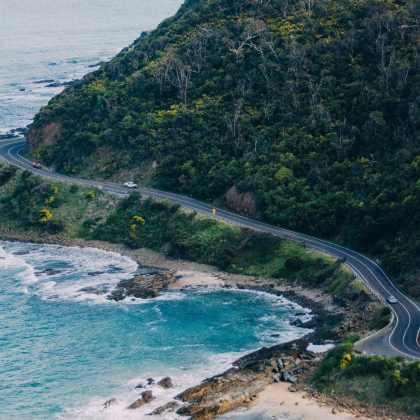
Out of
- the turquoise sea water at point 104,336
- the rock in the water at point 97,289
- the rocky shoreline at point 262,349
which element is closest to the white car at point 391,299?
the rocky shoreline at point 262,349

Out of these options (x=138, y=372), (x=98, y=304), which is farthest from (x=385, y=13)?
(x=138, y=372)

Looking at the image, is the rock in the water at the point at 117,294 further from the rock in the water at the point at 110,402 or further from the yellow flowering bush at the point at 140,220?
the rock in the water at the point at 110,402

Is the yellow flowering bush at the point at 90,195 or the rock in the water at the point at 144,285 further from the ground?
the yellow flowering bush at the point at 90,195

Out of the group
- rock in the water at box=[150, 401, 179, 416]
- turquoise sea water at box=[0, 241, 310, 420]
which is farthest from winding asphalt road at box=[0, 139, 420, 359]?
rock in the water at box=[150, 401, 179, 416]

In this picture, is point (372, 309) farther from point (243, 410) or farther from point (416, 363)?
point (243, 410)

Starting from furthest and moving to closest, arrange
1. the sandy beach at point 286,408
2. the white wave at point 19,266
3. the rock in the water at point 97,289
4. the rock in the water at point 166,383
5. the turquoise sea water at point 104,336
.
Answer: the white wave at point 19,266
the rock in the water at point 97,289
the rock in the water at point 166,383
the turquoise sea water at point 104,336
the sandy beach at point 286,408

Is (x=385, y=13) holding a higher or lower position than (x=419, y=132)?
higher
